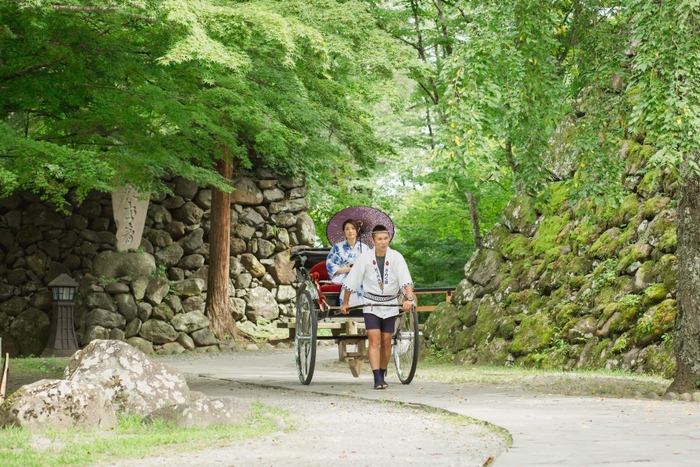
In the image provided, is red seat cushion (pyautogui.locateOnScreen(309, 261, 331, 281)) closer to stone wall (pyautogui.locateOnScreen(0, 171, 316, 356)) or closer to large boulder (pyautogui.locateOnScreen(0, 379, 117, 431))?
large boulder (pyautogui.locateOnScreen(0, 379, 117, 431))

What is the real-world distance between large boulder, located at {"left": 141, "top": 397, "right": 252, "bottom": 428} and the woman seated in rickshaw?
369cm

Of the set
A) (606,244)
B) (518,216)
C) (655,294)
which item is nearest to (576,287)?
(606,244)

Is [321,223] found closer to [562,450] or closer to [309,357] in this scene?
[309,357]

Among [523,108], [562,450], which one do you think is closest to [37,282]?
[523,108]

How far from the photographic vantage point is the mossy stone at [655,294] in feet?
33.4

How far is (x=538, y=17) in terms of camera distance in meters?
8.08

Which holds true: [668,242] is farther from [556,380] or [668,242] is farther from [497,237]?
[497,237]

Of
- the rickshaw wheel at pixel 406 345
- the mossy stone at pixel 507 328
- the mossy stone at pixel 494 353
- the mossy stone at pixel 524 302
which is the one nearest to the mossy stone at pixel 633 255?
the mossy stone at pixel 524 302

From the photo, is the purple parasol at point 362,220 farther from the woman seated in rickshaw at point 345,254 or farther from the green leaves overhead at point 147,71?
the green leaves overhead at point 147,71

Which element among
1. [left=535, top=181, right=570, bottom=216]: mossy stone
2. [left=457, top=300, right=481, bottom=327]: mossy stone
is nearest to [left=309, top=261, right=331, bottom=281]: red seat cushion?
[left=457, top=300, right=481, bottom=327]: mossy stone

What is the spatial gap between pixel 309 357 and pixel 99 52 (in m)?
3.95

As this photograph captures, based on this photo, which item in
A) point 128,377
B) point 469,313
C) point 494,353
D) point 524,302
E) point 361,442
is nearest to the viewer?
point 361,442

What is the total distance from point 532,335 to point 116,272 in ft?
30.5

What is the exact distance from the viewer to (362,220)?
9820 millimetres
